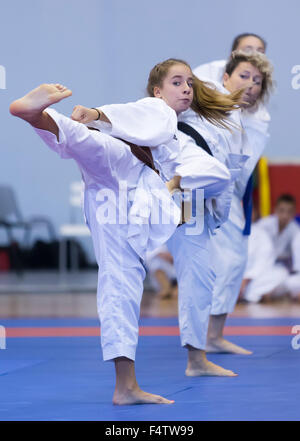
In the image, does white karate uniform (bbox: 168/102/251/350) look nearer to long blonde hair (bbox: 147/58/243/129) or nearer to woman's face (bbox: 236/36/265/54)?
long blonde hair (bbox: 147/58/243/129)

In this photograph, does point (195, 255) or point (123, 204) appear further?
point (195, 255)

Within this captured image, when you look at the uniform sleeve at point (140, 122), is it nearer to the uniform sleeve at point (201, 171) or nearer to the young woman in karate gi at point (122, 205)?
the young woman in karate gi at point (122, 205)

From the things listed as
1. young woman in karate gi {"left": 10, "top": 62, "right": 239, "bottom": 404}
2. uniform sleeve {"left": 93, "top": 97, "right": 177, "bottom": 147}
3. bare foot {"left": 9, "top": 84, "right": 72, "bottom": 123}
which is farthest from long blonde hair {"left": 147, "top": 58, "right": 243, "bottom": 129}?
bare foot {"left": 9, "top": 84, "right": 72, "bottom": 123}

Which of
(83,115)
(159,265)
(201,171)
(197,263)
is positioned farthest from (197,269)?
(159,265)

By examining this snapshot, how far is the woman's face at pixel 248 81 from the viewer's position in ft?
13.2

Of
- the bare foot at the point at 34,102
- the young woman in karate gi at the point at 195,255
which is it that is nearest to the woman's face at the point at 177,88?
the young woman in karate gi at the point at 195,255

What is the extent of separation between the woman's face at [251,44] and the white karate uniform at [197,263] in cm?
119

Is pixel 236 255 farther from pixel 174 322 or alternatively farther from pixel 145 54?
pixel 145 54

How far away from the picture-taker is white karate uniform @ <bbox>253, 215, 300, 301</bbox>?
24.0 ft

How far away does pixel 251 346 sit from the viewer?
170 inches

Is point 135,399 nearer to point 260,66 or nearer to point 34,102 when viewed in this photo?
point 34,102

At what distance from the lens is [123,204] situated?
2.83 metres

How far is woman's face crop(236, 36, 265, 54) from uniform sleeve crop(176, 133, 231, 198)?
1.40 meters

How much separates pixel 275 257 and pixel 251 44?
3.29 m
